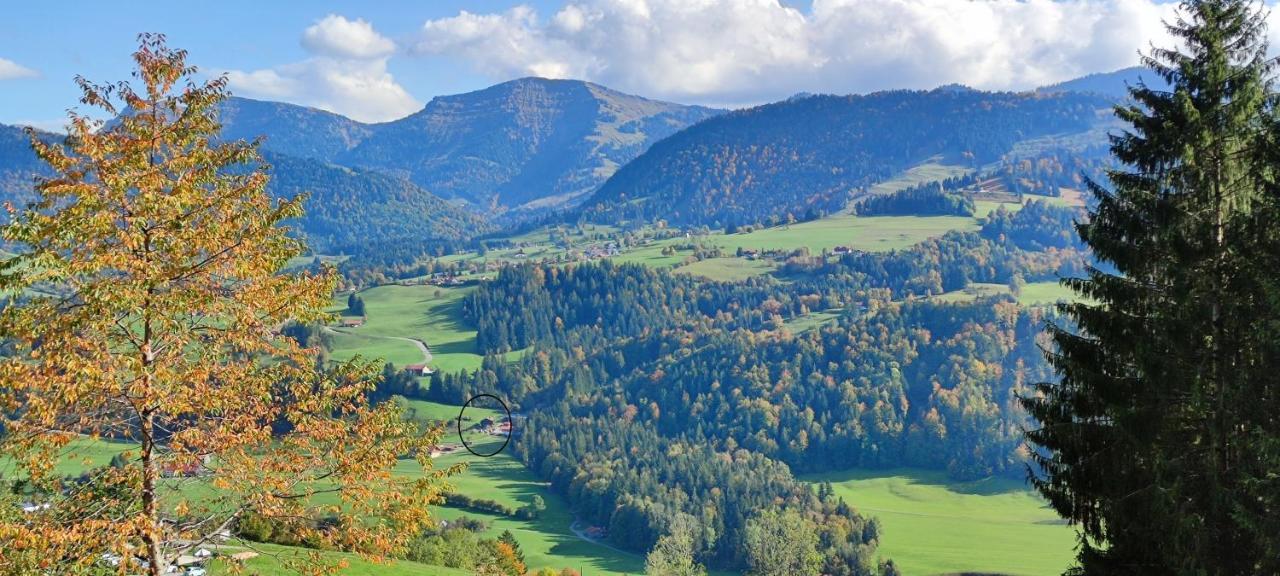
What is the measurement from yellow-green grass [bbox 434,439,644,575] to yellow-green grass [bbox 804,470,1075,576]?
29.0 metres

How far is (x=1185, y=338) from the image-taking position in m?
18.2

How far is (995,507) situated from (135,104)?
122m

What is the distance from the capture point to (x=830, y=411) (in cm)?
16200

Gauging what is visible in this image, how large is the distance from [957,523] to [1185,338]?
324 ft

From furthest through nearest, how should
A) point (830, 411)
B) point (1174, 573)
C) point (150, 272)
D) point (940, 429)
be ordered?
point (830, 411) → point (940, 429) → point (1174, 573) → point (150, 272)

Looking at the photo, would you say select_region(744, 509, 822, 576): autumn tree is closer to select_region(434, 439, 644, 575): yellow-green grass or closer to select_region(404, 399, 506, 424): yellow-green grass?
select_region(434, 439, 644, 575): yellow-green grass

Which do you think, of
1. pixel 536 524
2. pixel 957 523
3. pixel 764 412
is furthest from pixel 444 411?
pixel 957 523

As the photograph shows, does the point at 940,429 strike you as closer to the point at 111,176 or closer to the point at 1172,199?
the point at 1172,199

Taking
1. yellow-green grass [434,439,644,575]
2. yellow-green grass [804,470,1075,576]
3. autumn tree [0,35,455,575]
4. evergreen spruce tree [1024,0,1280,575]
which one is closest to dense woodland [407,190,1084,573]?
yellow-green grass [434,439,644,575]

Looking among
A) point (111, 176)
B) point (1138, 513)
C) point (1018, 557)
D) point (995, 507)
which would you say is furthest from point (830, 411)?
point (111, 176)

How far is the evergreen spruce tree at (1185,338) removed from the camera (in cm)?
1709

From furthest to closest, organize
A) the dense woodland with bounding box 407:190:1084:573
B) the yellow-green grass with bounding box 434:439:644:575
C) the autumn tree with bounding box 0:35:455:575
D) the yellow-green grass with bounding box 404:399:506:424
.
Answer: the yellow-green grass with bounding box 404:399:506:424 < the dense woodland with bounding box 407:190:1084:573 < the yellow-green grass with bounding box 434:439:644:575 < the autumn tree with bounding box 0:35:455:575

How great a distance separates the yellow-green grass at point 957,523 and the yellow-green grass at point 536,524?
29.0 meters

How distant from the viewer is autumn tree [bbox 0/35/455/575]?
1302 cm
